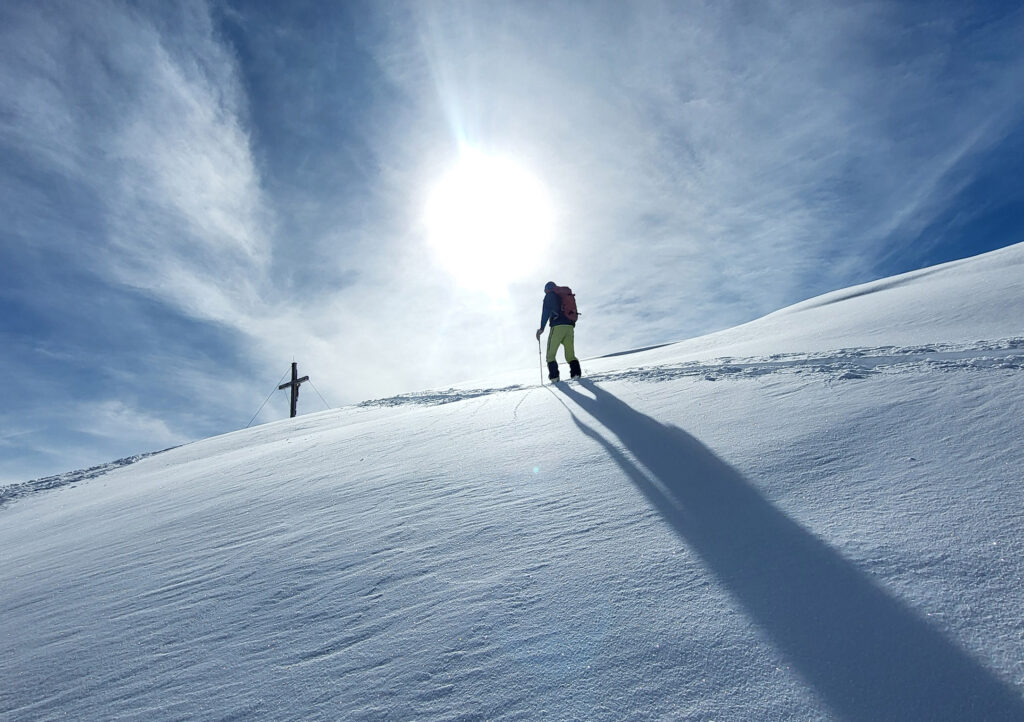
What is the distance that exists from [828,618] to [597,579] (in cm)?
70

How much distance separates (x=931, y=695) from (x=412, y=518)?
2.06 m

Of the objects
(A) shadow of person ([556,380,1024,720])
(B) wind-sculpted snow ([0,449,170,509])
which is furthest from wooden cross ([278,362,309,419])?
(A) shadow of person ([556,380,1024,720])

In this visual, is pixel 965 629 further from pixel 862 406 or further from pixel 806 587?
pixel 862 406

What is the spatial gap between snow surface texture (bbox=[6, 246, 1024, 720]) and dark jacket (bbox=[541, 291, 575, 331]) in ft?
14.6

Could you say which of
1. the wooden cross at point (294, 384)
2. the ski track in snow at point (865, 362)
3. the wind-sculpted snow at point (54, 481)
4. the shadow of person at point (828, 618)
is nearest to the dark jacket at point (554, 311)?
the ski track in snow at point (865, 362)

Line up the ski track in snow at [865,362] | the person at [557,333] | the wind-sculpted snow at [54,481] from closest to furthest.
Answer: the ski track in snow at [865,362], the wind-sculpted snow at [54,481], the person at [557,333]

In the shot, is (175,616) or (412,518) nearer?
(175,616)

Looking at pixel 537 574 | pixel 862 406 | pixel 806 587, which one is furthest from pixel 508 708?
pixel 862 406

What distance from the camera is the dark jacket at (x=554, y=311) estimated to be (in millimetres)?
7941

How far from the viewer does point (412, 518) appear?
2.46 meters

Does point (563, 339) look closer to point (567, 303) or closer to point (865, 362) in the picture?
point (567, 303)

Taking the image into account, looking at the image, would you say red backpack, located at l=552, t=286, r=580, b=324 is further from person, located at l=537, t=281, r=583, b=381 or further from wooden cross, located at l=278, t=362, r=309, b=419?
wooden cross, located at l=278, t=362, r=309, b=419

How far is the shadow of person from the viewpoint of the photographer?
3.54 ft

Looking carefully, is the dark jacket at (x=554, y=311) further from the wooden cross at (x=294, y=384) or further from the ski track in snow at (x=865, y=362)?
the wooden cross at (x=294, y=384)
